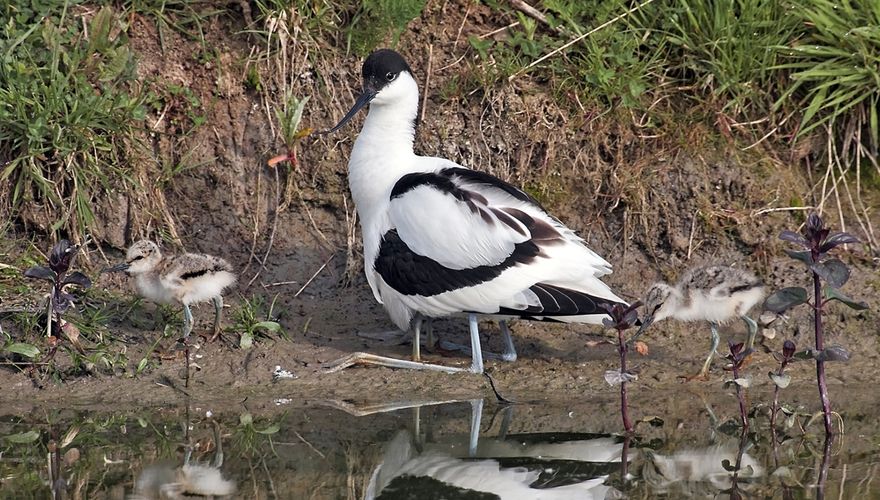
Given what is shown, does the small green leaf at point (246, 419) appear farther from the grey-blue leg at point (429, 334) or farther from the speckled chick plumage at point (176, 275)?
the grey-blue leg at point (429, 334)

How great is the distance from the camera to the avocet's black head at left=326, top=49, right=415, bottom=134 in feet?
22.0

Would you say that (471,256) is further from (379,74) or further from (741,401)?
(741,401)

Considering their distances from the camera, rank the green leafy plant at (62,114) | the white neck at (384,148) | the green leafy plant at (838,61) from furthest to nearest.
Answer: the green leafy plant at (838,61)
the green leafy plant at (62,114)
the white neck at (384,148)

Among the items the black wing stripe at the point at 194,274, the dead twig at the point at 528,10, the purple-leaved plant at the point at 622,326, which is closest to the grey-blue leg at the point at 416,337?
the black wing stripe at the point at 194,274

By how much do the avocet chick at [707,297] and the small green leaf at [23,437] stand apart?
2784mm

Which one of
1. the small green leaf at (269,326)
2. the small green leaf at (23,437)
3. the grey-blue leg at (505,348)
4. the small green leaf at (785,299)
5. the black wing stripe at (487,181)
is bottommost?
the grey-blue leg at (505,348)

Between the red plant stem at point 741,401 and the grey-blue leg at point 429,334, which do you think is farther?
the grey-blue leg at point 429,334

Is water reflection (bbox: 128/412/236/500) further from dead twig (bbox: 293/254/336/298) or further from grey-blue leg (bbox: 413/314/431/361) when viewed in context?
dead twig (bbox: 293/254/336/298)

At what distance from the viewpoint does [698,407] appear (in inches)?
234

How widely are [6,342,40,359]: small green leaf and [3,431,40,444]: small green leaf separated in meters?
0.65

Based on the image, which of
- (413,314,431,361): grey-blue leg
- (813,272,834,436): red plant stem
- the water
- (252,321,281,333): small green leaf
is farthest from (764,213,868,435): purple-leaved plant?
(252,321,281,333): small green leaf

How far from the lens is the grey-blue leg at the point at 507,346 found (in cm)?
651

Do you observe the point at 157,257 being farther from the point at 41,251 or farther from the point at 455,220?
the point at 455,220

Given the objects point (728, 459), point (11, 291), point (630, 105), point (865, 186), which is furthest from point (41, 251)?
point (865, 186)
